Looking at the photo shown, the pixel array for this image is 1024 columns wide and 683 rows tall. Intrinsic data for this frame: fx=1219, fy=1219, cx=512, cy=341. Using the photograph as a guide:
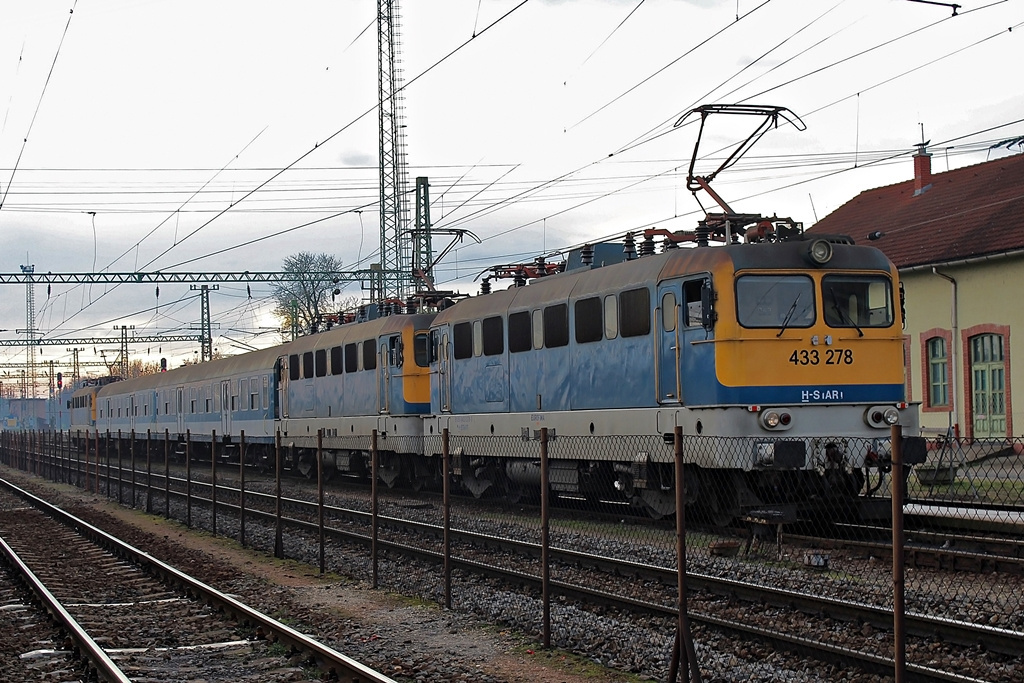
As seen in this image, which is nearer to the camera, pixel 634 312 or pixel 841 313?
pixel 841 313

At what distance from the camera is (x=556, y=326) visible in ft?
60.2

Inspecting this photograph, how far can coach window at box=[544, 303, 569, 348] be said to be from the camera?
18094 mm

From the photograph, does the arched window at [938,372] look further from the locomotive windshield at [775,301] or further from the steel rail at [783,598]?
the steel rail at [783,598]

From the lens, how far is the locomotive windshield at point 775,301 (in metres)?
14.8

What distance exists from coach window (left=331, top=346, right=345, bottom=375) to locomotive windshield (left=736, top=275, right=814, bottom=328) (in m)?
14.9

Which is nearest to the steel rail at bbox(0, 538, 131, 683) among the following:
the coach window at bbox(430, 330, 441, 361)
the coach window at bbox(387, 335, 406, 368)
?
the coach window at bbox(430, 330, 441, 361)

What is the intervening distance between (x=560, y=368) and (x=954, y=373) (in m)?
12.8

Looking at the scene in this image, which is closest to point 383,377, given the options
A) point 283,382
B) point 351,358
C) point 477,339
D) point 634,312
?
point 351,358

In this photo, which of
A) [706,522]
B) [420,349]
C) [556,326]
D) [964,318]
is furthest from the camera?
[964,318]

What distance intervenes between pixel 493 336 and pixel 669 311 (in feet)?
17.9

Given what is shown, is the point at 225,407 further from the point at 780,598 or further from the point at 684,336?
the point at 780,598

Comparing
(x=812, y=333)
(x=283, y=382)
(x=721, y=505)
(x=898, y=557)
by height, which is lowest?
(x=721, y=505)

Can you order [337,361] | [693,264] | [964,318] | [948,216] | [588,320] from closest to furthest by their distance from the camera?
1. [693,264]
2. [588,320]
3. [964,318]
4. [337,361]
5. [948,216]

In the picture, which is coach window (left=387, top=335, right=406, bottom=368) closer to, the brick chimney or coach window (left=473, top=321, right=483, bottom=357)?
coach window (left=473, top=321, right=483, bottom=357)
